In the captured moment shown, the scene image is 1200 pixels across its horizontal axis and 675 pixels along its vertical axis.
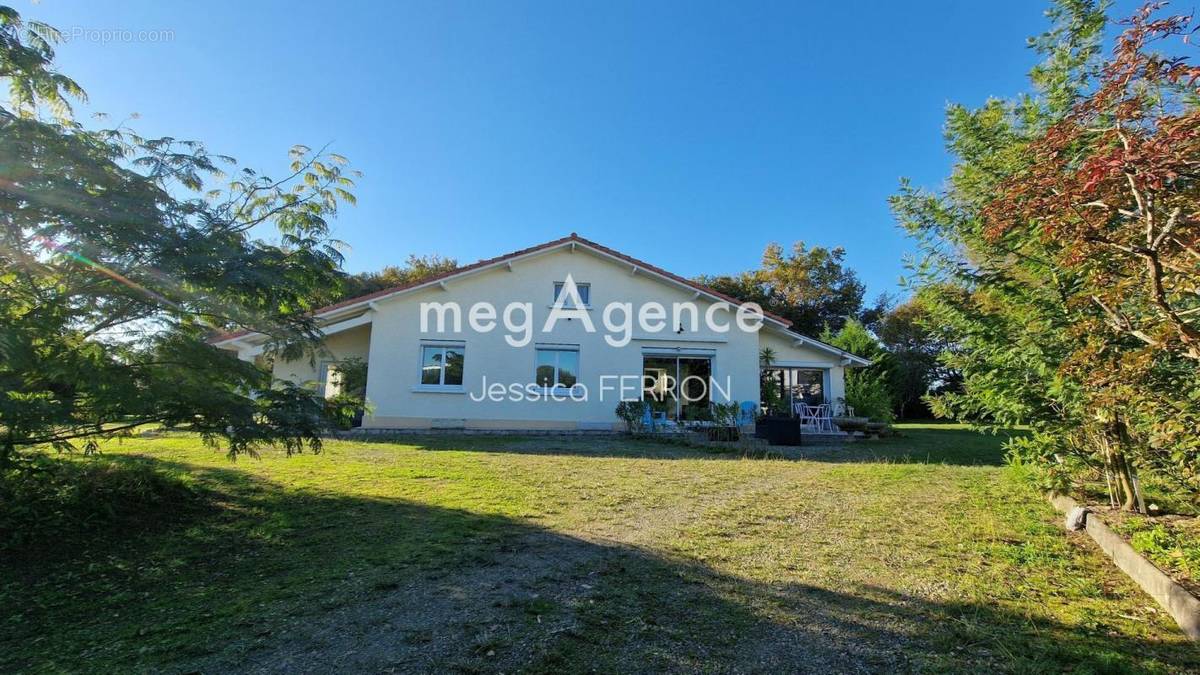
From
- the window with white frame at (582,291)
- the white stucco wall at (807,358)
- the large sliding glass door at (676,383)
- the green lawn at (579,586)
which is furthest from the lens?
the white stucco wall at (807,358)

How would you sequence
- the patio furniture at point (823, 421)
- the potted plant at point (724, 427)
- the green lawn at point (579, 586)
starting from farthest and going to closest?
the patio furniture at point (823, 421) < the potted plant at point (724, 427) < the green lawn at point (579, 586)

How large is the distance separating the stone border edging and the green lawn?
0.27 feet

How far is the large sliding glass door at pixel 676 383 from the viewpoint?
53.5 feet

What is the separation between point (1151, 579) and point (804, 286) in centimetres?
3553

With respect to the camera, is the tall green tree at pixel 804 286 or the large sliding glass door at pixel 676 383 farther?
Answer: the tall green tree at pixel 804 286

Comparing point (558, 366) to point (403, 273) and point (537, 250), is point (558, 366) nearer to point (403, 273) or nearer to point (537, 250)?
point (537, 250)

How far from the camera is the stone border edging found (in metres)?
2.87

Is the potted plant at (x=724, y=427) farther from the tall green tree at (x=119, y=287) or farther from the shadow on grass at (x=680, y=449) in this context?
the tall green tree at (x=119, y=287)

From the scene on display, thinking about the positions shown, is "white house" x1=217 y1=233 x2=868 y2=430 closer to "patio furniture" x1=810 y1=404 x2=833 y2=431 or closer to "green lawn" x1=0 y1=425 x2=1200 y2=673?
"patio furniture" x1=810 y1=404 x2=833 y2=431

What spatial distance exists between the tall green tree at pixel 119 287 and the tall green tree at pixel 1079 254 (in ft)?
20.4

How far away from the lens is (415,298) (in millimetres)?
15617

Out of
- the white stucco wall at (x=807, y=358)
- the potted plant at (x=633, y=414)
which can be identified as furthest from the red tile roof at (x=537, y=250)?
the potted plant at (x=633, y=414)

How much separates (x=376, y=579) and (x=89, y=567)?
86.8 inches

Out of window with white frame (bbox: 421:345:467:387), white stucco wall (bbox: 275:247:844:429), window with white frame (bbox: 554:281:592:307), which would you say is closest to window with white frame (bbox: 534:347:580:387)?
white stucco wall (bbox: 275:247:844:429)
